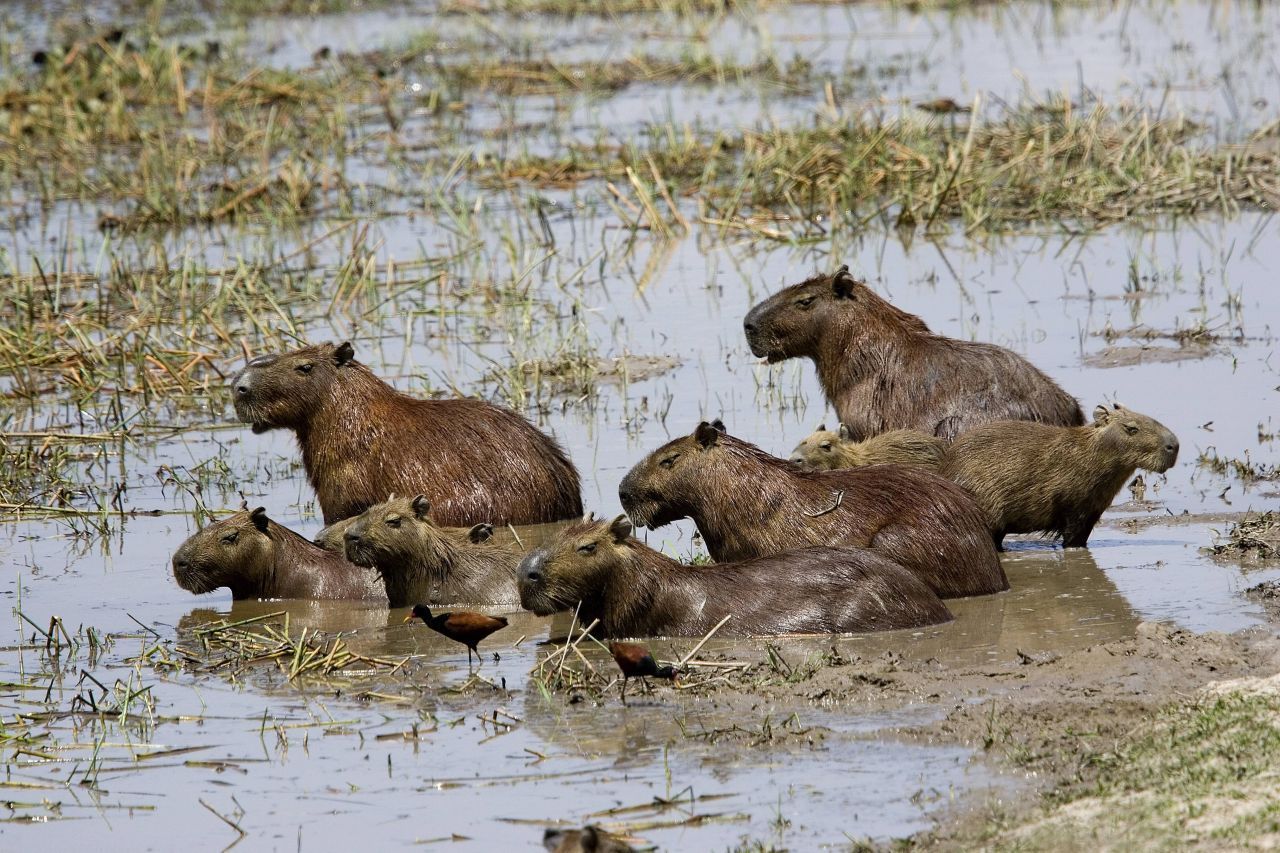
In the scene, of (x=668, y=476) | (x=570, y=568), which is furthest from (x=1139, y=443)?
(x=570, y=568)

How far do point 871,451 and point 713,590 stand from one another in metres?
1.82

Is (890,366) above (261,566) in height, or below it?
above

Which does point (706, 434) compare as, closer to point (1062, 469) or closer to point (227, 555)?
point (1062, 469)

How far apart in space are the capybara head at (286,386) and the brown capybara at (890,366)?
1999 millimetres

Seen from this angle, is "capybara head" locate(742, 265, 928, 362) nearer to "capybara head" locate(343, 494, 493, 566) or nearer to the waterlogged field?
the waterlogged field

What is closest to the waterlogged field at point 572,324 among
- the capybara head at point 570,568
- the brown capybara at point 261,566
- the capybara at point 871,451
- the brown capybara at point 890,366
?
the brown capybara at point 261,566

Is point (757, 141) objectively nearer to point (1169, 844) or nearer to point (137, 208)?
point (137, 208)

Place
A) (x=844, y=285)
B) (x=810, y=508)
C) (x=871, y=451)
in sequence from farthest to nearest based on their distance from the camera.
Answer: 1. (x=844, y=285)
2. (x=871, y=451)
3. (x=810, y=508)

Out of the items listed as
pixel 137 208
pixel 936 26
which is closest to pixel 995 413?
pixel 137 208

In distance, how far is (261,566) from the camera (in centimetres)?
835

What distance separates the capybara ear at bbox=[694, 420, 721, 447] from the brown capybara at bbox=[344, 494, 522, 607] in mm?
871

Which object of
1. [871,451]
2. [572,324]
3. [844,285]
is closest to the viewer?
[871,451]

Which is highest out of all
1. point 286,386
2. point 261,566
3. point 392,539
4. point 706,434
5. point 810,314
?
point 810,314

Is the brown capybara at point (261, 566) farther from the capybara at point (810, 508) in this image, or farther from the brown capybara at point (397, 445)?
the capybara at point (810, 508)
